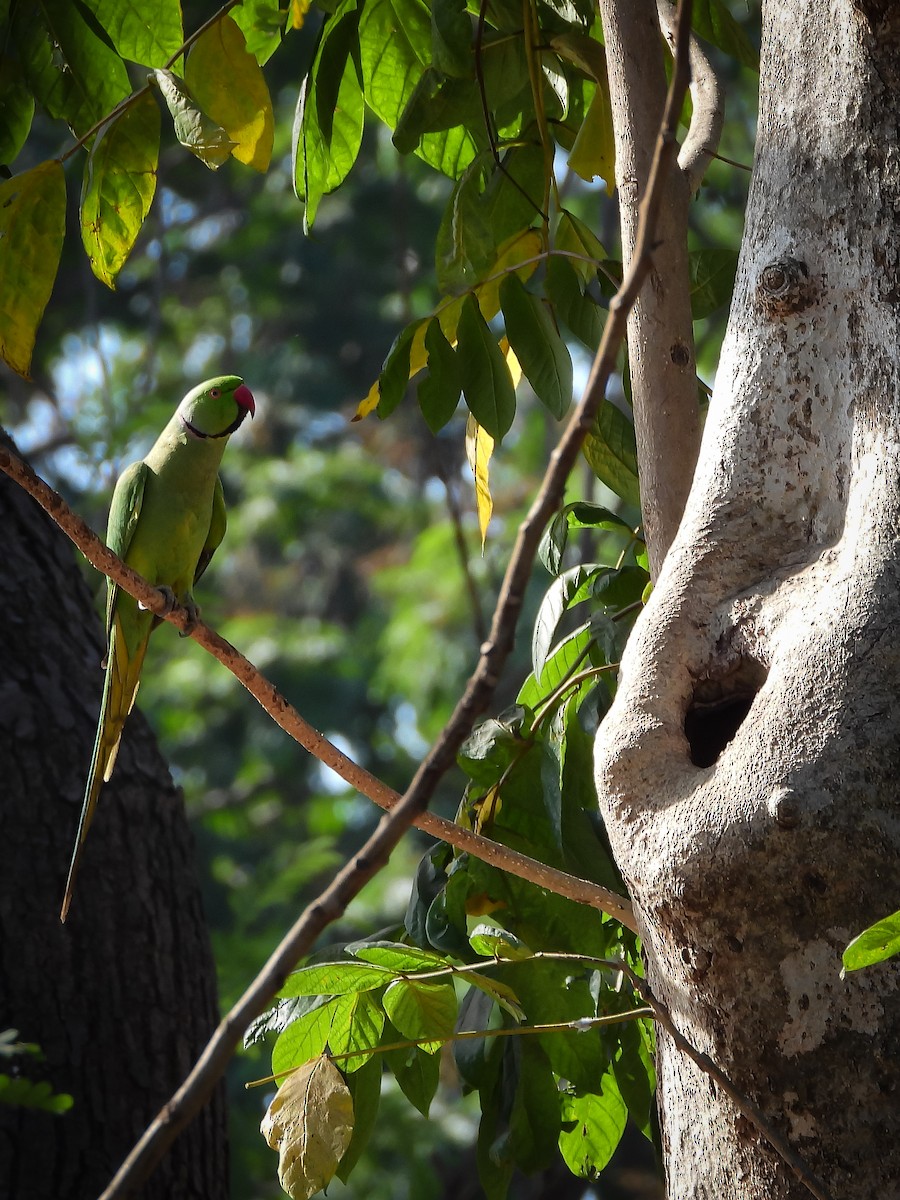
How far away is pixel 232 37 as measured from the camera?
164cm

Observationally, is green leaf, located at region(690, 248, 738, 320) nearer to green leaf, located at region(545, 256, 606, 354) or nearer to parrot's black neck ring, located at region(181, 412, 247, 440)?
green leaf, located at region(545, 256, 606, 354)

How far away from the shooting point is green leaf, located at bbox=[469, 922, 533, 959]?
1335 millimetres

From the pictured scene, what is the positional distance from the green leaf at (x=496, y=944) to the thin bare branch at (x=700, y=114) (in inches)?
36.3

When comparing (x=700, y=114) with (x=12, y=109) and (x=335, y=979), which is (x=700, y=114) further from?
(x=335, y=979)

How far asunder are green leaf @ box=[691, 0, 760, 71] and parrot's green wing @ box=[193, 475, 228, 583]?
136 centimetres

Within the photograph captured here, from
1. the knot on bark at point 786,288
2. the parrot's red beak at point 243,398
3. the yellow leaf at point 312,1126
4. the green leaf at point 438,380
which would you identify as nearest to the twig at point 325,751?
the yellow leaf at point 312,1126

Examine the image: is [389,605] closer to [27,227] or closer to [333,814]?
[333,814]

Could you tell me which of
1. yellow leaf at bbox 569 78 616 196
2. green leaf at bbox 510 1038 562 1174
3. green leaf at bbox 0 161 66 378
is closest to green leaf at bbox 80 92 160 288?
green leaf at bbox 0 161 66 378

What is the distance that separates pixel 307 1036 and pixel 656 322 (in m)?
0.95

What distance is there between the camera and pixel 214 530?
2705 mm

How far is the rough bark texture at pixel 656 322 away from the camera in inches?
53.8

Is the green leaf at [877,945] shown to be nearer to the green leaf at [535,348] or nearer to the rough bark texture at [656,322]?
the rough bark texture at [656,322]

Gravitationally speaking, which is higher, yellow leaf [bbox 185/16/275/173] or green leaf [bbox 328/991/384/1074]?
yellow leaf [bbox 185/16/275/173]

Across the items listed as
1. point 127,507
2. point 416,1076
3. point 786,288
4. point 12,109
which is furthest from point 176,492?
point 786,288
